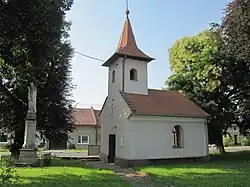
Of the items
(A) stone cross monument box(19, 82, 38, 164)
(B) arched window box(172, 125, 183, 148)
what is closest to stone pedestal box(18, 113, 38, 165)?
(A) stone cross monument box(19, 82, 38, 164)

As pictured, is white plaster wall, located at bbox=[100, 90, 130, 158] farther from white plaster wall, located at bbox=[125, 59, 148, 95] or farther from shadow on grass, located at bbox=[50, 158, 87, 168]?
shadow on grass, located at bbox=[50, 158, 87, 168]

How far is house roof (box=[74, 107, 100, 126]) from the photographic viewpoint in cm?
4788

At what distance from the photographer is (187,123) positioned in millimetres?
24016

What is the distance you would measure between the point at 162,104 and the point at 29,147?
11062 millimetres

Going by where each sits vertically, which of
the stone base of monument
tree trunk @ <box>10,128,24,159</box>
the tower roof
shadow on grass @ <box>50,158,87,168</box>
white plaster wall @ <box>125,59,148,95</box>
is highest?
the tower roof

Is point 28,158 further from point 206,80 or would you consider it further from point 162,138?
point 206,80

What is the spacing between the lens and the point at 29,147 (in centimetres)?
1983

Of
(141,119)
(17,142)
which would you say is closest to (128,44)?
(141,119)

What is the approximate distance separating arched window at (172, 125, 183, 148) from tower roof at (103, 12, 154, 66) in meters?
6.36

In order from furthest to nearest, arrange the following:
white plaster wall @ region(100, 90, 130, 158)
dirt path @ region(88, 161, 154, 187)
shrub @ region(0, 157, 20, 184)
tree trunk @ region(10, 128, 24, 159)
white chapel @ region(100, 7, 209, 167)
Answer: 1. tree trunk @ region(10, 128, 24, 159)
2. white plaster wall @ region(100, 90, 130, 158)
3. white chapel @ region(100, 7, 209, 167)
4. dirt path @ region(88, 161, 154, 187)
5. shrub @ region(0, 157, 20, 184)

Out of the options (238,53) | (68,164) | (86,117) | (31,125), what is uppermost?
(238,53)

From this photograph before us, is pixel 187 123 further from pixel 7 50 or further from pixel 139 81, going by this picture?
pixel 7 50

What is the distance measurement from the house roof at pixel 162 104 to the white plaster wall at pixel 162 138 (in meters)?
0.49

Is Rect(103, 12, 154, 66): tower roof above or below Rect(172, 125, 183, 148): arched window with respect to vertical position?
above
